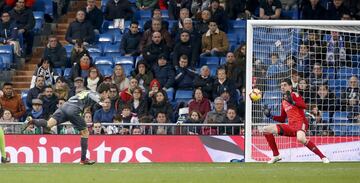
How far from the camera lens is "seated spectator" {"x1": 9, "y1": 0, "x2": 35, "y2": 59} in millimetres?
29328

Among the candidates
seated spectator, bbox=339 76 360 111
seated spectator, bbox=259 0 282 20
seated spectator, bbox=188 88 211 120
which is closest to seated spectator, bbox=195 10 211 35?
seated spectator, bbox=259 0 282 20

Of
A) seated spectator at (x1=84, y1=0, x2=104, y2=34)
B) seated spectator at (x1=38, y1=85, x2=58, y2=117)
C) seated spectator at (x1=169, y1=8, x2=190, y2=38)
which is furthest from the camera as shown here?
seated spectator at (x1=84, y1=0, x2=104, y2=34)

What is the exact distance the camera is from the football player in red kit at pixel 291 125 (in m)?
22.1

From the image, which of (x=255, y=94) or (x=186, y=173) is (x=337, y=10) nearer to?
(x=255, y=94)

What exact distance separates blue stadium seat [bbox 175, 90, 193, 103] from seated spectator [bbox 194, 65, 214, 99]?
29 cm

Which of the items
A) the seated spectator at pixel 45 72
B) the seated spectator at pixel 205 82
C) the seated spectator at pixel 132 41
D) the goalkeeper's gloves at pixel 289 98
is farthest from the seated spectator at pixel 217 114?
the seated spectator at pixel 45 72

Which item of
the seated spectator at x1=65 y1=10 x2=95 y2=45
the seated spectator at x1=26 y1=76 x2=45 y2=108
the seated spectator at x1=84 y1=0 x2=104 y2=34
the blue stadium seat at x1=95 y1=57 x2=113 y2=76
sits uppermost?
the seated spectator at x1=84 y1=0 x2=104 y2=34

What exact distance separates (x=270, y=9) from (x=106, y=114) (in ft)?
19.0

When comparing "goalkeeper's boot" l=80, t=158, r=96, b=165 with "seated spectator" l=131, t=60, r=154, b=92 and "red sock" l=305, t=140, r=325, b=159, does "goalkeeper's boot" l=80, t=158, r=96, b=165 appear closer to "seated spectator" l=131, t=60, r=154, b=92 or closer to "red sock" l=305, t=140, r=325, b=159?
"red sock" l=305, t=140, r=325, b=159

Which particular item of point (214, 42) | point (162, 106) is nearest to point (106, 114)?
point (162, 106)

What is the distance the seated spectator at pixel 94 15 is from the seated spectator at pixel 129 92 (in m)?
3.50

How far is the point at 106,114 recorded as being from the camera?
25531 millimetres

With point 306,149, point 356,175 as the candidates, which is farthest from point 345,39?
point 356,175

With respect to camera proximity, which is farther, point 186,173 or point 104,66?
point 104,66
